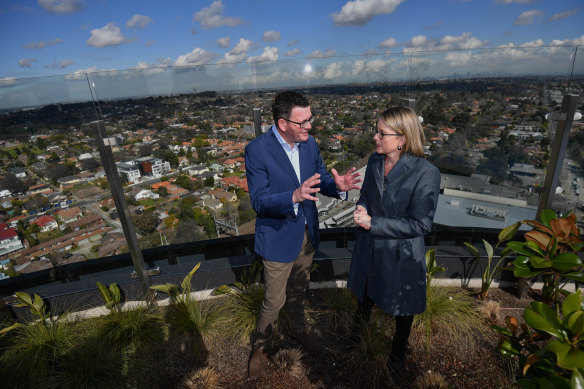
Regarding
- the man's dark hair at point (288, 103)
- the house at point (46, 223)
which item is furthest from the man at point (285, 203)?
the house at point (46, 223)

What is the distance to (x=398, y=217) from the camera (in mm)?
1864

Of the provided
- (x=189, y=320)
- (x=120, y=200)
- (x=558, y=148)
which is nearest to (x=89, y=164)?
(x=120, y=200)

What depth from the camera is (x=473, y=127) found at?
3113 millimetres

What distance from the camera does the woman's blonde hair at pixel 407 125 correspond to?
5.88 feet

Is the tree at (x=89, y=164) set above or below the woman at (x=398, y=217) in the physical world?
above

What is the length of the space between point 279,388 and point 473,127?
3124 millimetres

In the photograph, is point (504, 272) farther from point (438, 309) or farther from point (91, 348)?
point (91, 348)

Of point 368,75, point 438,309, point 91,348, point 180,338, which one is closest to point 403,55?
point 368,75

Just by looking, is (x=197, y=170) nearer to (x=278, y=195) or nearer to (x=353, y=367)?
(x=278, y=195)

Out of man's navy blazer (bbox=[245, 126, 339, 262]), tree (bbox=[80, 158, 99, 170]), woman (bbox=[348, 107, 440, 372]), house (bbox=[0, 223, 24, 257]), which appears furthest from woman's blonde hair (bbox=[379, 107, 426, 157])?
house (bbox=[0, 223, 24, 257])

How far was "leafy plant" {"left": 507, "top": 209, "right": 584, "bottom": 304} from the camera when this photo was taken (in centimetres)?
181

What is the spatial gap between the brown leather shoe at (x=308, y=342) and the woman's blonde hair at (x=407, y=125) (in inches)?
68.1

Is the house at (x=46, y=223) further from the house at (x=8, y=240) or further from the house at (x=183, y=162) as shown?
the house at (x=183, y=162)

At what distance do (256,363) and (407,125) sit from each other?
2071 millimetres
